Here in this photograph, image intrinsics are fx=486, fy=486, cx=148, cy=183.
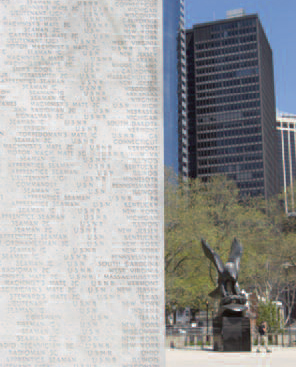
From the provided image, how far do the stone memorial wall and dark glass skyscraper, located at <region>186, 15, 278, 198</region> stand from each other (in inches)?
4235

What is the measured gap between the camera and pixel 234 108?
120m

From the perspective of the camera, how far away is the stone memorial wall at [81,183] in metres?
7.80

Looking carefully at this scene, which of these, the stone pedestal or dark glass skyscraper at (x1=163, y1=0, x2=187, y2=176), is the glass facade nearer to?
dark glass skyscraper at (x1=163, y1=0, x2=187, y2=176)

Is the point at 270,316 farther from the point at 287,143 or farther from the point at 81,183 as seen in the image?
the point at 287,143

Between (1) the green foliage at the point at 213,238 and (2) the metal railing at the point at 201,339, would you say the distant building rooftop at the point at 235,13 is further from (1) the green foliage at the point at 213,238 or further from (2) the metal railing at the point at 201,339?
(2) the metal railing at the point at 201,339

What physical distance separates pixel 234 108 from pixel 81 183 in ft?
378

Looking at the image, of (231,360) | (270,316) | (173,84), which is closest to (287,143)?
(173,84)

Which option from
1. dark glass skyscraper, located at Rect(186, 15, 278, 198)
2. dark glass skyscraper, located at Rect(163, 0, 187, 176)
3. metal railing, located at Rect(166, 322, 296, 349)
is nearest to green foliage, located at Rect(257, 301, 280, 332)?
metal railing, located at Rect(166, 322, 296, 349)

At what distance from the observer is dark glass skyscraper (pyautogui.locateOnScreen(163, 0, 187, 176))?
88.2m

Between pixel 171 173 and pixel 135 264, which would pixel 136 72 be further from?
pixel 171 173

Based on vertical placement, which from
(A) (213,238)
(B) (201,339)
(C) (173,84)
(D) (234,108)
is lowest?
(B) (201,339)

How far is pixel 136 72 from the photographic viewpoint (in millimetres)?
8500

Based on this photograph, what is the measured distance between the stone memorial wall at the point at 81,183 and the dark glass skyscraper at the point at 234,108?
353 ft

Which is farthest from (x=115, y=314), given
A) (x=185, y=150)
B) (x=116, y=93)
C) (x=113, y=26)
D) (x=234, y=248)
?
(x=185, y=150)
